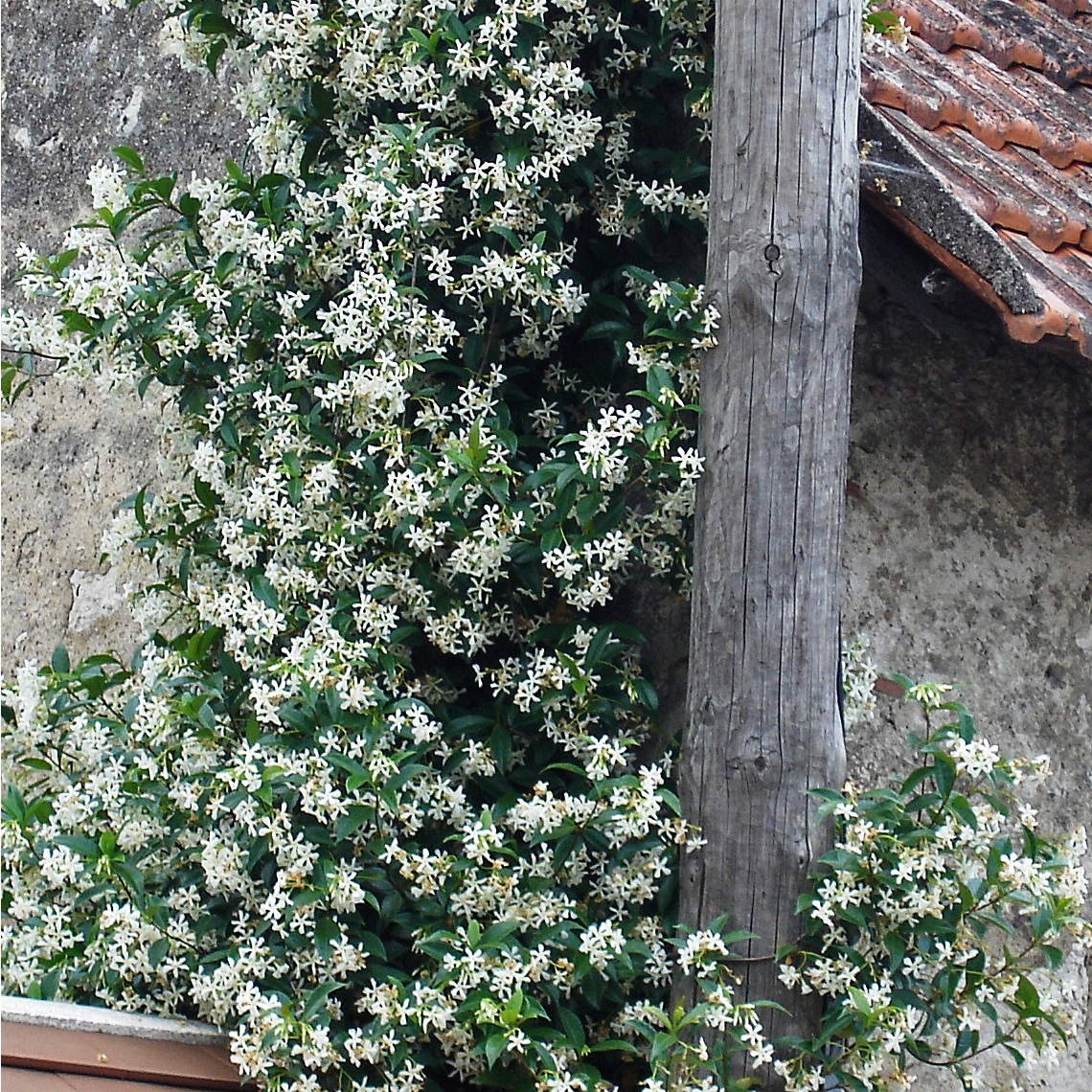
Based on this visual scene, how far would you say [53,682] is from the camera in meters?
3.07

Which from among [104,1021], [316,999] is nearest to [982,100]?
[316,999]

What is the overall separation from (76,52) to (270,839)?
3192 mm

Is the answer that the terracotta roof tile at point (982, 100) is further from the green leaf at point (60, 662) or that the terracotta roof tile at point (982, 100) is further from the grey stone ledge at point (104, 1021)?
the grey stone ledge at point (104, 1021)

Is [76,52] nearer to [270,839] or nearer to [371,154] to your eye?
[371,154]

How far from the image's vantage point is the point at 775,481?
2479 mm

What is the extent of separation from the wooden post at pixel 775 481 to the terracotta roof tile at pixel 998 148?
250 millimetres

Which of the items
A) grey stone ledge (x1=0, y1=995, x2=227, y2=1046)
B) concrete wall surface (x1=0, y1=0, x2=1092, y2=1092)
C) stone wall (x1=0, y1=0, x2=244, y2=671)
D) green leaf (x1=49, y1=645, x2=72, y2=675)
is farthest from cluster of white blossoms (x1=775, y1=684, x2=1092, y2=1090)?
stone wall (x1=0, y1=0, x2=244, y2=671)

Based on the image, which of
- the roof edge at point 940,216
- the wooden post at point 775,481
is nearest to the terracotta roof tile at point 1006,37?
the roof edge at point 940,216

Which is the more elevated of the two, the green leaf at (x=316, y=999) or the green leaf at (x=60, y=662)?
the green leaf at (x=60, y=662)

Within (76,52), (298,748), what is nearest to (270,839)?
(298,748)

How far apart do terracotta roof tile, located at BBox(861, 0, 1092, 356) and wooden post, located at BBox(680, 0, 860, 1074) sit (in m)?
0.25

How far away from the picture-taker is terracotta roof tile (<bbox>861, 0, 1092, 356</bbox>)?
2637 millimetres

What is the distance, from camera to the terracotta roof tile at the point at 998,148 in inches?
104

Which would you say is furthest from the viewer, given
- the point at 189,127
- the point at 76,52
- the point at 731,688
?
the point at 76,52
